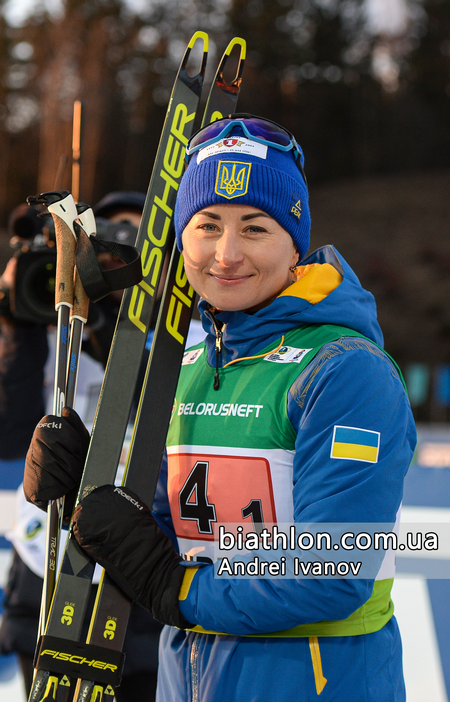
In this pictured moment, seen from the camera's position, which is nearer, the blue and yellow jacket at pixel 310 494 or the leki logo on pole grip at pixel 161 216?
the blue and yellow jacket at pixel 310 494

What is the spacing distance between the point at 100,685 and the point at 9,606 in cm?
80

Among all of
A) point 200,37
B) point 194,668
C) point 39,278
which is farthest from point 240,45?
point 194,668

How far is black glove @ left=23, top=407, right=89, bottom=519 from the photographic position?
1.13 metres

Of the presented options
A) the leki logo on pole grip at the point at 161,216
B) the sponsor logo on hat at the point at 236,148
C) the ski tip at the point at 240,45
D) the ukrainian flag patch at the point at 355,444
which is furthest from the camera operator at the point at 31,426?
the ukrainian flag patch at the point at 355,444

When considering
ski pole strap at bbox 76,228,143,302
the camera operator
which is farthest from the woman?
the camera operator

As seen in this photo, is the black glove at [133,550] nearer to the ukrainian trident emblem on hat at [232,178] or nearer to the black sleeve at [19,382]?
the ukrainian trident emblem on hat at [232,178]

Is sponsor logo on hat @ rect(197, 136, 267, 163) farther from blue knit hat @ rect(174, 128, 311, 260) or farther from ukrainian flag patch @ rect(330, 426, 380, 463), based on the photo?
ukrainian flag patch @ rect(330, 426, 380, 463)

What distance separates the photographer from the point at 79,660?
1064 millimetres

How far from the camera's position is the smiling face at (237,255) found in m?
0.99

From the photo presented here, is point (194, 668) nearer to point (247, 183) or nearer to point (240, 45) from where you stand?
point (247, 183)

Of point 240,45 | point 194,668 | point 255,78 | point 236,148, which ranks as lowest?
point 194,668

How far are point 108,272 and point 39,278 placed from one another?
2.40 feet

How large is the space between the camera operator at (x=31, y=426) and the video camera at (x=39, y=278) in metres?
0.01

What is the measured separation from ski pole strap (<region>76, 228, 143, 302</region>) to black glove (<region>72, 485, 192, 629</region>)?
43 cm
